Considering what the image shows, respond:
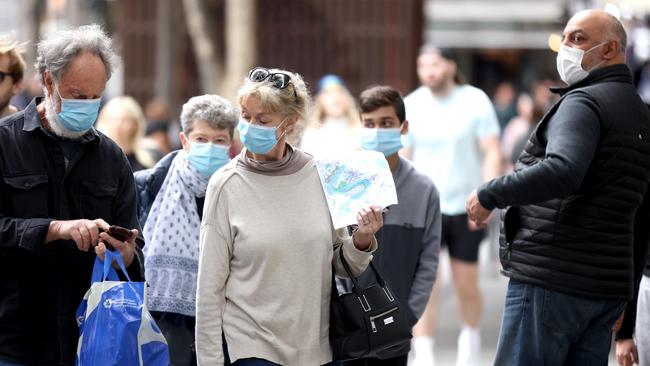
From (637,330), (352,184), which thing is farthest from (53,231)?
(637,330)

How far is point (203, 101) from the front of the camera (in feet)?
20.8

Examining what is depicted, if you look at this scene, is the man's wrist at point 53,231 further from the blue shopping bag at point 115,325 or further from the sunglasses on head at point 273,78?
the sunglasses on head at point 273,78

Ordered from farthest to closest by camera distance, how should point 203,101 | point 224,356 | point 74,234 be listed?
point 203,101 < point 224,356 < point 74,234

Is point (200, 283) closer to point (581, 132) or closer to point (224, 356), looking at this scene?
point (224, 356)

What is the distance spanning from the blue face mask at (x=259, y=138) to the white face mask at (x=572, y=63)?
1.49 metres

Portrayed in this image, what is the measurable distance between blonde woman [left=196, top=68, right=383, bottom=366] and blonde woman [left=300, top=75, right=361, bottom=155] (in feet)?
14.5

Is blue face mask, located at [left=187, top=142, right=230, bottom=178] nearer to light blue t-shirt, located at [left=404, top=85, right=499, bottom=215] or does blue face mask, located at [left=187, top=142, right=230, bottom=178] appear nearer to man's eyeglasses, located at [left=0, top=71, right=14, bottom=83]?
man's eyeglasses, located at [left=0, top=71, right=14, bottom=83]

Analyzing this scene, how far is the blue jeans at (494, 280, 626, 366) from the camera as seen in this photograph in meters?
5.43

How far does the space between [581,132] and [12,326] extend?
236cm

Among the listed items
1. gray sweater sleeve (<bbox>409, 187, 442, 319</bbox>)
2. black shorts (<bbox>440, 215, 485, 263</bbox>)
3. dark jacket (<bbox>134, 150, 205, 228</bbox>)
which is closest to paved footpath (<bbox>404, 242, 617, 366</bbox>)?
black shorts (<bbox>440, 215, 485, 263</bbox>)

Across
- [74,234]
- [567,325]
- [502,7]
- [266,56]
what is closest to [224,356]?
[74,234]

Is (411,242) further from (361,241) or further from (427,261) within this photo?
(361,241)

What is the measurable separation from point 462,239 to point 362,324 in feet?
13.4

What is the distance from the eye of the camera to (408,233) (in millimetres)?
6363
